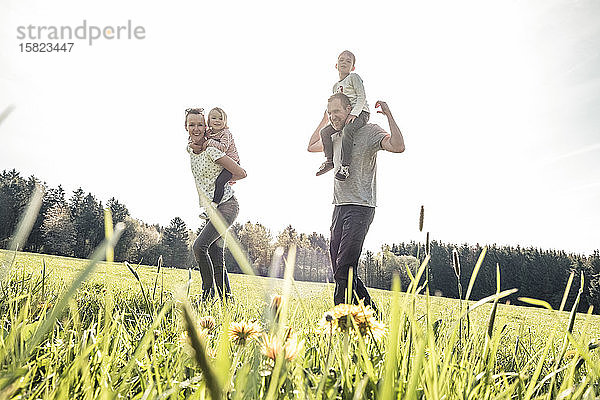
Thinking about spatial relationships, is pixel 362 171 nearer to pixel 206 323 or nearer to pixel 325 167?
pixel 325 167

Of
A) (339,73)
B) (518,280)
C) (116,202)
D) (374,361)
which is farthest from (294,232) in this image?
(374,361)

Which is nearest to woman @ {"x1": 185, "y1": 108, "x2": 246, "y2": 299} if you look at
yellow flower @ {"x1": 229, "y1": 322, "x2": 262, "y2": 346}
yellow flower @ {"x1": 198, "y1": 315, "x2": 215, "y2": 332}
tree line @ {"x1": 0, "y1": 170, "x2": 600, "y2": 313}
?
yellow flower @ {"x1": 198, "y1": 315, "x2": 215, "y2": 332}

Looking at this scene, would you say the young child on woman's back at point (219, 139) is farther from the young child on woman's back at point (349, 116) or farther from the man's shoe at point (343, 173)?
the man's shoe at point (343, 173)

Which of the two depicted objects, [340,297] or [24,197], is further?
[24,197]

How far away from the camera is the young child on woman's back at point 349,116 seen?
426 cm

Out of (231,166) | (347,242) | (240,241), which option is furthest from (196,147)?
(240,241)

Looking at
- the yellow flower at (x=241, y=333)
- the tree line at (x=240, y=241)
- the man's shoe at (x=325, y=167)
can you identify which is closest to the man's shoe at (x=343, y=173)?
the man's shoe at (x=325, y=167)

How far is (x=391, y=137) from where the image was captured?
3.95m

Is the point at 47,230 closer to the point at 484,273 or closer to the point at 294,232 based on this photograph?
the point at 294,232

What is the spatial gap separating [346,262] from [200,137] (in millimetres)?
2254

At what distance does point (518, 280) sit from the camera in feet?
145

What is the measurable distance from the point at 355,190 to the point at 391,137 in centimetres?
55

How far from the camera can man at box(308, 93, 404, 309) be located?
12.1 ft

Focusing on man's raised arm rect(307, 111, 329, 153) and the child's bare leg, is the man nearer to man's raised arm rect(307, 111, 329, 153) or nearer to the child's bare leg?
man's raised arm rect(307, 111, 329, 153)
